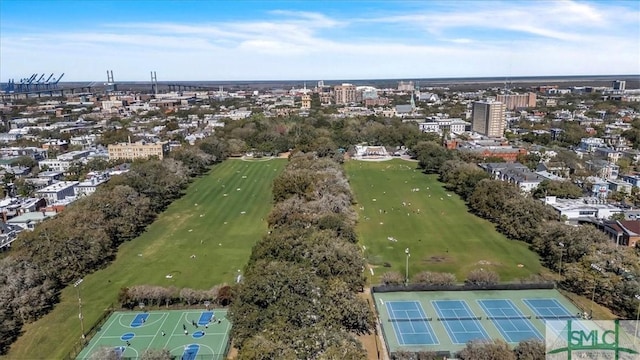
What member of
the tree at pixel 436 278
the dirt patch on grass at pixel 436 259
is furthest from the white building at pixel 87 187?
the tree at pixel 436 278

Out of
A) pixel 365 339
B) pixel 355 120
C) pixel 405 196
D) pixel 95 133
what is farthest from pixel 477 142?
pixel 95 133

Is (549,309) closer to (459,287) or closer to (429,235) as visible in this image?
(459,287)

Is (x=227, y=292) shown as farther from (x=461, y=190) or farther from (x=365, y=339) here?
(x=461, y=190)

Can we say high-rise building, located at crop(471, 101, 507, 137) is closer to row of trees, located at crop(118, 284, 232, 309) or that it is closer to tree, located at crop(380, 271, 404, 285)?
tree, located at crop(380, 271, 404, 285)

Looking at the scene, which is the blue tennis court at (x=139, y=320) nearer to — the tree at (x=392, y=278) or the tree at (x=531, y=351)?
the tree at (x=392, y=278)

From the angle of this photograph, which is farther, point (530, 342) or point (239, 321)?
point (239, 321)

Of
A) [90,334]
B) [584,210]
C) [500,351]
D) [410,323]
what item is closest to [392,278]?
[410,323]
